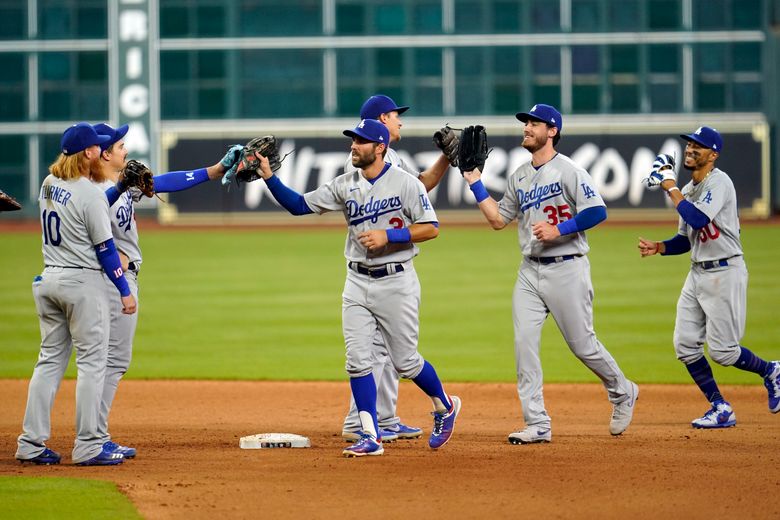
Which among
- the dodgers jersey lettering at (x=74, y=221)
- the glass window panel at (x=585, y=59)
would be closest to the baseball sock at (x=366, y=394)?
the dodgers jersey lettering at (x=74, y=221)

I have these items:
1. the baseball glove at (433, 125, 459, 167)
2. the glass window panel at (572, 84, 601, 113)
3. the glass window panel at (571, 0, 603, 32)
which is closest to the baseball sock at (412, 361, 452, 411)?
the baseball glove at (433, 125, 459, 167)

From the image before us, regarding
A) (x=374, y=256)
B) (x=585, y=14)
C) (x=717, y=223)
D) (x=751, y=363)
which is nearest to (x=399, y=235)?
(x=374, y=256)

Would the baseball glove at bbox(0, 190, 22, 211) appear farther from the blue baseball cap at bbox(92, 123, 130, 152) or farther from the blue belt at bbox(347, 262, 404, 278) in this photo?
the blue belt at bbox(347, 262, 404, 278)

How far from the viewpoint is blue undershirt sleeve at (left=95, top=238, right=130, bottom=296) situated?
22.2 ft

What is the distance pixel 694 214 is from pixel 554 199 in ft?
3.46

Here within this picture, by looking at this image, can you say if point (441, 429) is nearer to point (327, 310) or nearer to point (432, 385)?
point (432, 385)

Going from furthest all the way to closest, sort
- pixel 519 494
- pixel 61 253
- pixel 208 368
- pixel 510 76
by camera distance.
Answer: pixel 510 76
pixel 208 368
pixel 61 253
pixel 519 494

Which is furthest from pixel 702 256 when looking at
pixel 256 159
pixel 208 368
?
pixel 208 368

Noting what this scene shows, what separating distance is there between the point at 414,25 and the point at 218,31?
5.22 metres

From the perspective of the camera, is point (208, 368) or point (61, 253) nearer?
point (61, 253)

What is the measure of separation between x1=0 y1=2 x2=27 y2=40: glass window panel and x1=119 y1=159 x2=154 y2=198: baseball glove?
26.6 metres

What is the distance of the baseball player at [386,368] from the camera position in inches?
310

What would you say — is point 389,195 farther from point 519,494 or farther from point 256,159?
point 519,494

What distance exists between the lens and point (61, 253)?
22.5 ft
